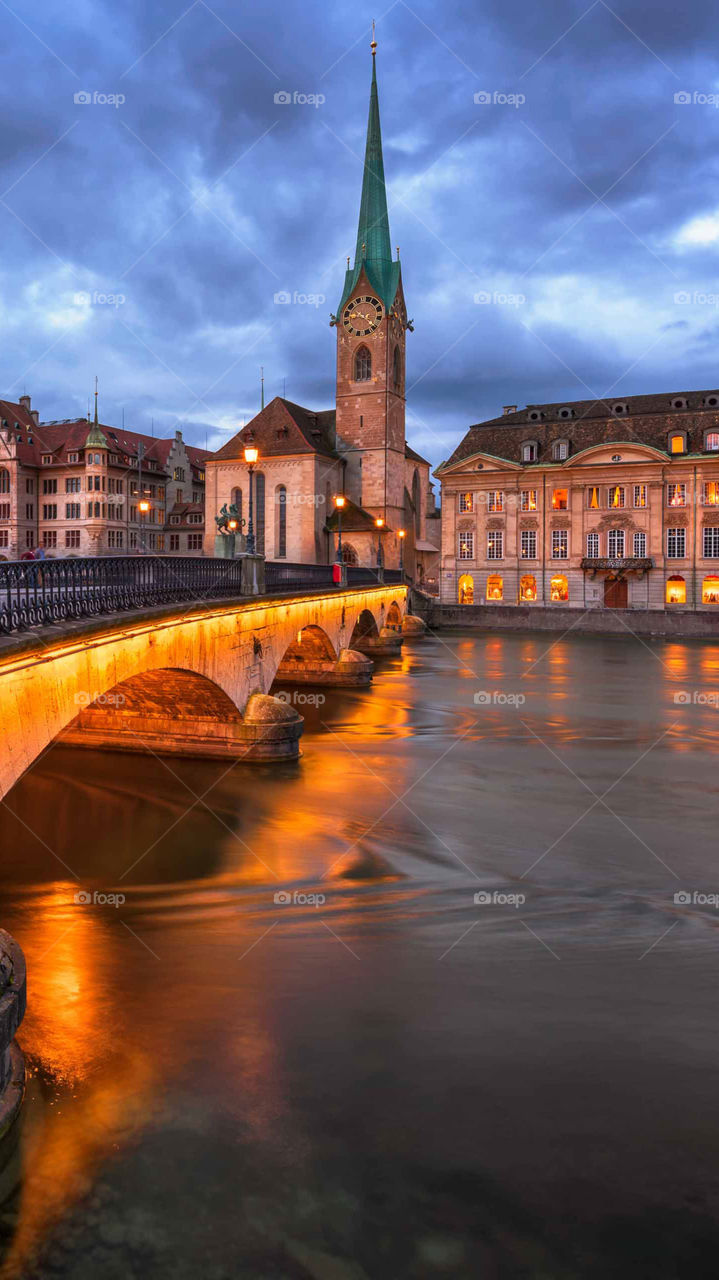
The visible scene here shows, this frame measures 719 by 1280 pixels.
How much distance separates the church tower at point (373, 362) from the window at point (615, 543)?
50.0ft

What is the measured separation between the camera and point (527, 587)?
63.8 m

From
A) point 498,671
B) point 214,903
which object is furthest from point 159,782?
point 498,671

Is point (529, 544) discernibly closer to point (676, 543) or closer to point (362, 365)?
point (676, 543)

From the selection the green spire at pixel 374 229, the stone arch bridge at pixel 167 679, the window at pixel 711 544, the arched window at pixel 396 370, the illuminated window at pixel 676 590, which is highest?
the green spire at pixel 374 229

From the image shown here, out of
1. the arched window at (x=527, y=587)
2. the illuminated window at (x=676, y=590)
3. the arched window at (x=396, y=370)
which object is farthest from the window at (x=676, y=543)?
the arched window at (x=396, y=370)

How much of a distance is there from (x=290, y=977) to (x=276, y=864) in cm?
374

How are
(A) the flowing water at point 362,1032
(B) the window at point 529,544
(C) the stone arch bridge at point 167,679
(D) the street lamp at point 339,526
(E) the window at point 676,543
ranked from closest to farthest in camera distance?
1. (A) the flowing water at point 362,1032
2. (C) the stone arch bridge at point 167,679
3. (D) the street lamp at point 339,526
4. (E) the window at point 676,543
5. (B) the window at point 529,544

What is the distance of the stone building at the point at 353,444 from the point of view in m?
60.2

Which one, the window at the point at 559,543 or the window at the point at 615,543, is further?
the window at the point at 559,543

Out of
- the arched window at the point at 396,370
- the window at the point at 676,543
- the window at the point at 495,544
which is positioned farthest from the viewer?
the arched window at the point at 396,370

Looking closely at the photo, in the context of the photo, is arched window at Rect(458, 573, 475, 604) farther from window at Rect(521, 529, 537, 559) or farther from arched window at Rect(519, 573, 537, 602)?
window at Rect(521, 529, 537, 559)

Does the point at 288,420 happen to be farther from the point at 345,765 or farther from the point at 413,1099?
the point at 413,1099

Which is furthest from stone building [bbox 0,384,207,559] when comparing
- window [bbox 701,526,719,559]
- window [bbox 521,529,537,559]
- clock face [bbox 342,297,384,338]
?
window [bbox 701,526,719,559]

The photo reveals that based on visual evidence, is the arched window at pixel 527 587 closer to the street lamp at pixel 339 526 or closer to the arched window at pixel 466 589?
the arched window at pixel 466 589
